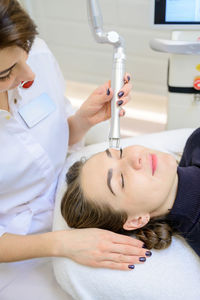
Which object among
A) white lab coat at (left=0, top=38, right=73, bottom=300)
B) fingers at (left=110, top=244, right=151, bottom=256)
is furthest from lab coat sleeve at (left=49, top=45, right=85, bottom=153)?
fingers at (left=110, top=244, right=151, bottom=256)

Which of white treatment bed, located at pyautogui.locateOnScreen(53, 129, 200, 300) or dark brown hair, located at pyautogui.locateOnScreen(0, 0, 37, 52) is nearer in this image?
dark brown hair, located at pyautogui.locateOnScreen(0, 0, 37, 52)

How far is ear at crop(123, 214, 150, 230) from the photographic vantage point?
1001mm

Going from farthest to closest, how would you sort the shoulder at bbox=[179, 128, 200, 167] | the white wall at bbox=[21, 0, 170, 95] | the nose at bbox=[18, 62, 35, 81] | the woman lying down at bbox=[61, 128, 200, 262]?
the white wall at bbox=[21, 0, 170, 95], the shoulder at bbox=[179, 128, 200, 167], the woman lying down at bbox=[61, 128, 200, 262], the nose at bbox=[18, 62, 35, 81]

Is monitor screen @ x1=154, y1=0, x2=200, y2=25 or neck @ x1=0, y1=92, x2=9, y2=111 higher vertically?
monitor screen @ x1=154, y1=0, x2=200, y2=25

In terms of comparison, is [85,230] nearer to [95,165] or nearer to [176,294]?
[95,165]

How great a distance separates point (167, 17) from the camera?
3.45 feet

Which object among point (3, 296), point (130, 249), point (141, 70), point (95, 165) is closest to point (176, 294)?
point (130, 249)

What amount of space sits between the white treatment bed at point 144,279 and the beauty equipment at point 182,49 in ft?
1.78

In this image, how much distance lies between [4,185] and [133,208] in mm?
432

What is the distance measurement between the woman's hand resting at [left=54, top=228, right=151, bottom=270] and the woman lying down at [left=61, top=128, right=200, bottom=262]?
0.25 feet

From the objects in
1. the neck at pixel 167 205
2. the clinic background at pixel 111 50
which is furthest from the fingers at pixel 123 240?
the clinic background at pixel 111 50

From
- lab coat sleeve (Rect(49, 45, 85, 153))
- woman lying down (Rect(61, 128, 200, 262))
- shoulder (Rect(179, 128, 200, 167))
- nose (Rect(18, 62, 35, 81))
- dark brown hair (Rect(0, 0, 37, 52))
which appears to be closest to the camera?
dark brown hair (Rect(0, 0, 37, 52))

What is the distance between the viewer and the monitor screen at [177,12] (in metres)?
1.00

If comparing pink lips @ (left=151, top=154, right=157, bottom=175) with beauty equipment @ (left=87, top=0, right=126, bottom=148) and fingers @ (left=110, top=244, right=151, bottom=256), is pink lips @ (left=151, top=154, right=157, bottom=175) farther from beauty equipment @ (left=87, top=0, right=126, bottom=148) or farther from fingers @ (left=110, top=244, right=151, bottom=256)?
fingers @ (left=110, top=244, right=151, bottom=256)
